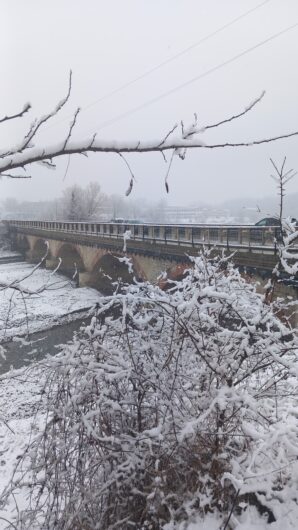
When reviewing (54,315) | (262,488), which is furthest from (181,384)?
(54,315)

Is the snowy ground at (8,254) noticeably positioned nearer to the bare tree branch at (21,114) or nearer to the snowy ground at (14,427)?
the snowy ground at (14,427)

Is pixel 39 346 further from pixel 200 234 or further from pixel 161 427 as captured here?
pixel 161 427

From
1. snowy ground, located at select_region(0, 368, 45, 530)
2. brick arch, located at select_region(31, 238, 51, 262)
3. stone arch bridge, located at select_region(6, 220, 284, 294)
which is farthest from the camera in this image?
brick arch, located at select_region(31, 238, 51, 262)

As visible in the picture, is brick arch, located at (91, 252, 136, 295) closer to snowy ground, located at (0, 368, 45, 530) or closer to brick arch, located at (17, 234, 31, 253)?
snowy ground, located at (0, 368, 45, 530)

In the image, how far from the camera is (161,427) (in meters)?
3.03

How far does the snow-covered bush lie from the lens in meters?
2.98

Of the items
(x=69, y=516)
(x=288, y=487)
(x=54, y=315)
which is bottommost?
(x=54, y=315)

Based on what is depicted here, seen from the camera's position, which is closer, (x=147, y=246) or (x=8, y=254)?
(x=147, y=246)

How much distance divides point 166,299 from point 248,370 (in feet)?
3.25

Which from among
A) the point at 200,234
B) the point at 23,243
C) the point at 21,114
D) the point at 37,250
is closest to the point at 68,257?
the point at 37,250

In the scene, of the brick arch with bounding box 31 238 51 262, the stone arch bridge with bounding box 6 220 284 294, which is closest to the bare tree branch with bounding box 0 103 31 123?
the stone arch bridge with bounding box 6 220 284 294

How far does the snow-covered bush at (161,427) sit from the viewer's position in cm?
298

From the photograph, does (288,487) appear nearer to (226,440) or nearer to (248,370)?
(226,440)

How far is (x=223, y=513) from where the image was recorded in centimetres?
296
